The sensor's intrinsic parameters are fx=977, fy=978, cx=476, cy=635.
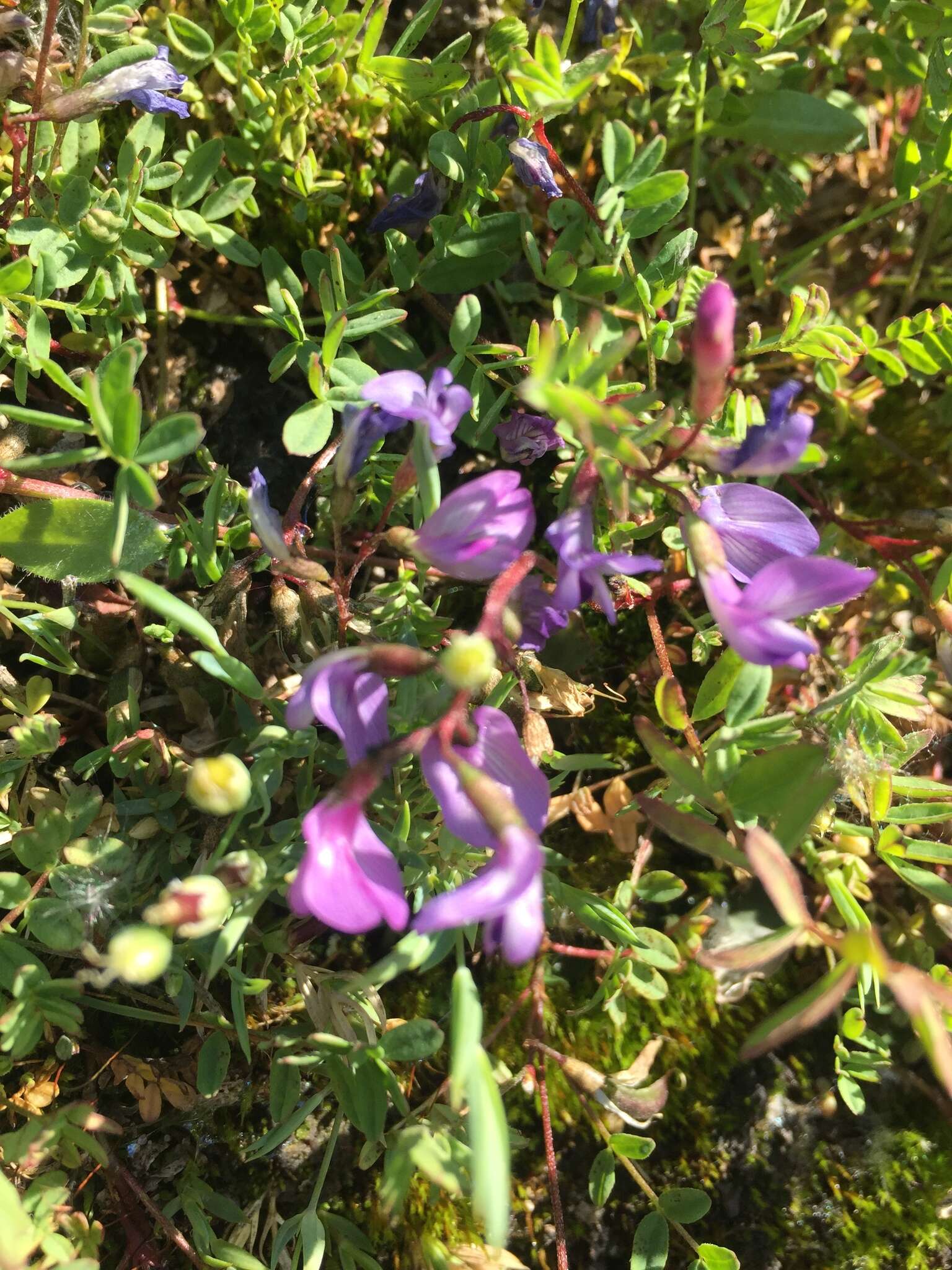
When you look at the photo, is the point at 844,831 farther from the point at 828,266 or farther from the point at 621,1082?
the point at 828,266

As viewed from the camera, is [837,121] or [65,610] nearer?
[65,610]

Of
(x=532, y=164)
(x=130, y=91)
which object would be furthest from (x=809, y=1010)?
(x=130, y=91)

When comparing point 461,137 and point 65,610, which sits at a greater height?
point 461,137

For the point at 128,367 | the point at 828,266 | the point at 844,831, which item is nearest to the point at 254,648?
the point at 128,367

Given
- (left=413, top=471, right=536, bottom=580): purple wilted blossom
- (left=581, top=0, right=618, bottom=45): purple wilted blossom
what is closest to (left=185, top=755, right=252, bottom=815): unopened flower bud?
(left=413, top=471, right=536, bottom=580): purple wilted blossom

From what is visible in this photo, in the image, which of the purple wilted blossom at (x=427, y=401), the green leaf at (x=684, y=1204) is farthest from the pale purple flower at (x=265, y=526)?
Answer: the green leaf at (x=684, y=1204)

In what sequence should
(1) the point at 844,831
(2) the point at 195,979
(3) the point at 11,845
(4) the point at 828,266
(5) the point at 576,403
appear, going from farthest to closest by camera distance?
(4) the point at 828,266 → (1) the point at 844,831 → (2) the point at 195,979 → (3) the point at 11,845 → (5) the point at 576,403
